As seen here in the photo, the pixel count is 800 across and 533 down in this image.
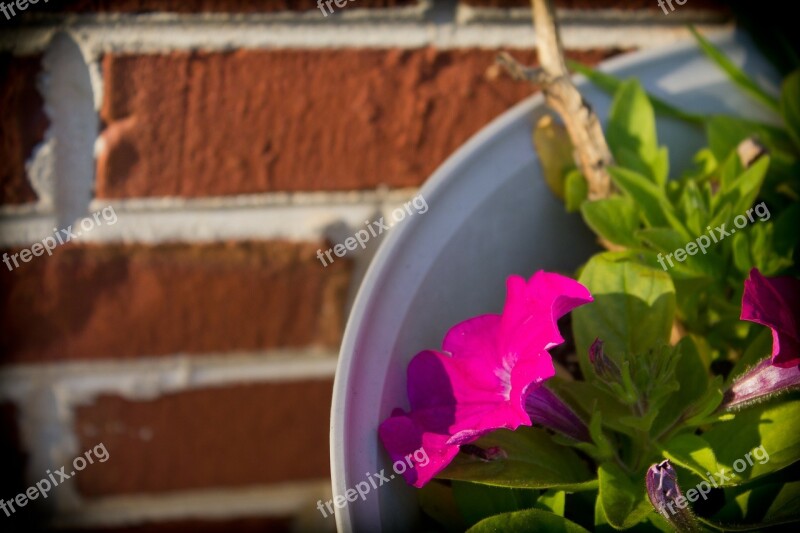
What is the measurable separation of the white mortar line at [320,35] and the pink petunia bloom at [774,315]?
0.74 ft

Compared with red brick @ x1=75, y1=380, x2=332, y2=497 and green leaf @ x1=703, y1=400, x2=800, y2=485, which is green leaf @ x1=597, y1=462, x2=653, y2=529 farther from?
red brick @ x1=75, y1=380, x2=332, y2=497

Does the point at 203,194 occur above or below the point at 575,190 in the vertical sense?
above

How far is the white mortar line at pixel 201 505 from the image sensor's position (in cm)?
51

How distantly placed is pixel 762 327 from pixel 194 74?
0.33m

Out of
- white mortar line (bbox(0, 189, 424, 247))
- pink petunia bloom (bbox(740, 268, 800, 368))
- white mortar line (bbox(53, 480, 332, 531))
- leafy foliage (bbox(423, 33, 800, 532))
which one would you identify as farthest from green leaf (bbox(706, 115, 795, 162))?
white mortar line (bbox(53, 480, 332, 531))

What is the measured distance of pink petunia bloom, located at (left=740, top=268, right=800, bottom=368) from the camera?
240 millimetres

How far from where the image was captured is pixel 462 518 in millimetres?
283

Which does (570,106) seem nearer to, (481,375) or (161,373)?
(481,375)

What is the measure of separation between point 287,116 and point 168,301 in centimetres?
15

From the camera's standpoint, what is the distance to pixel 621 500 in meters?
0.25

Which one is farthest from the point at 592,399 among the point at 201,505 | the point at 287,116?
the point at 201,505

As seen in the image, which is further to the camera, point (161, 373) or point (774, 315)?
point (161, 373)

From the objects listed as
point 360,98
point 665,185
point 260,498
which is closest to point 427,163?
point 360,98

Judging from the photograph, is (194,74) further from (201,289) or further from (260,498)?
(260,498)
